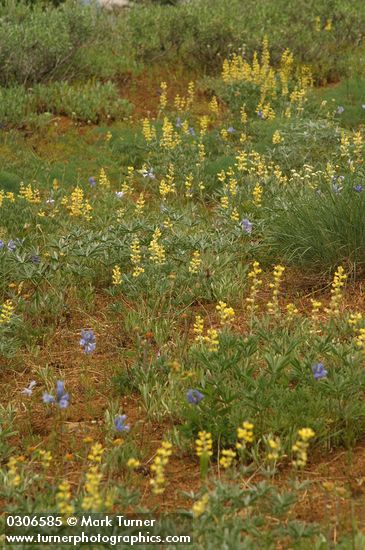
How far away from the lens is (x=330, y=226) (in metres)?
5.11

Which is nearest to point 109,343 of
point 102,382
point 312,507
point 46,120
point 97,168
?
point 102,382

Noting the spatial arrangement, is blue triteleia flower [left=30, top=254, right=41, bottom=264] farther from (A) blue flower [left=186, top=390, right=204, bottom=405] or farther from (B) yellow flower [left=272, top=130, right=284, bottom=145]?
(B) yellow flower [left=272, top=130, right=284, bottom=145]

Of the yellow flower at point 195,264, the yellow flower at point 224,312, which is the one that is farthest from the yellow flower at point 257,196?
the yellow flower at point 224,312

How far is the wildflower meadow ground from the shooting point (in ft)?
9.95

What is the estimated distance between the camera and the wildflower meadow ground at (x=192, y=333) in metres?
3.03

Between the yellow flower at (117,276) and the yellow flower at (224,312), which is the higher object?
the yellow flower at (117,276)

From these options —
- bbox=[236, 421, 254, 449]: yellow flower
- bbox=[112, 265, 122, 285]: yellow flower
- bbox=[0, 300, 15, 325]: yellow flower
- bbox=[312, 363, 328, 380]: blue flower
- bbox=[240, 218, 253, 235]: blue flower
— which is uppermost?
bbox=[240, 218, 253, 235]: blue flower

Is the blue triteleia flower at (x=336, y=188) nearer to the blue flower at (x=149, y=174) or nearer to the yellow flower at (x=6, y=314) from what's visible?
the blue flower at (x=149, y=174)


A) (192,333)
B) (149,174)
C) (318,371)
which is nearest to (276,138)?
(149,174)

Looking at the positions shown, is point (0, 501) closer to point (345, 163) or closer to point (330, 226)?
point (330, 226)

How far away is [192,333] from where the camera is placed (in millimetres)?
4586

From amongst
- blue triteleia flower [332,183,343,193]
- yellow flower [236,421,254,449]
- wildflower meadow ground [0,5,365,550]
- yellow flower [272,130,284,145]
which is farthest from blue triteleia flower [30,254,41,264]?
yellow flower [272,130,284,145]

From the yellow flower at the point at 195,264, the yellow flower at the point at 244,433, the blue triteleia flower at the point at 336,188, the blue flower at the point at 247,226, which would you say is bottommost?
the yellow flower at the point at 244,433

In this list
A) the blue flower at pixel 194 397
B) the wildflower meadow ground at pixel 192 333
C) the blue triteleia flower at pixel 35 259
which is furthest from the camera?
the blue triteleia flower at pixel 35 259
